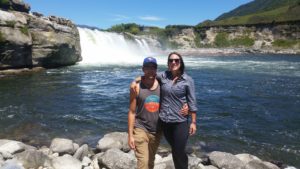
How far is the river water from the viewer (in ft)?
52.8

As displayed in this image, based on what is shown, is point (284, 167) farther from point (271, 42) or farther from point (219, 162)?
point (271, 42)

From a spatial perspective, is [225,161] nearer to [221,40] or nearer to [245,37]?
[245,37]

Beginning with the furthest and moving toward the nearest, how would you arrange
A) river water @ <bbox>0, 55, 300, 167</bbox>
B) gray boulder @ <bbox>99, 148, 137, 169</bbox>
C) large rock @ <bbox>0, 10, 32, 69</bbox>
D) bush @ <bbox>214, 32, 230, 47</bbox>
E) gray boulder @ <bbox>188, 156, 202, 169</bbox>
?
bush @ <bbox>214, 32, 230, 47</bbox> → large rock @ <bbox>0, 10, 32, 69</bbox> → river water @ <bbox>0, 55, 300, 167</bbox> → gray boulder @ <bbox>188, 156, 202, 169</bbox> → gray boulder @ <bbox>99, 148, 137, 169</bbox>

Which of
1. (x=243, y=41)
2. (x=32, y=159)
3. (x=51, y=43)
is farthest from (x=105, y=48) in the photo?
(x=243, y=41)

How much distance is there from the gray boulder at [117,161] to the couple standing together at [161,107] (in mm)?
3415

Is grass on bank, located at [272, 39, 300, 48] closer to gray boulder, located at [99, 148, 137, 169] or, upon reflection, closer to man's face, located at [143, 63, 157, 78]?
gray boulder, located at [99, 148, 137, 169]

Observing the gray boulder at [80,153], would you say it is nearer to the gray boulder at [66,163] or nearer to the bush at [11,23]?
the gray boulder at [66,163]

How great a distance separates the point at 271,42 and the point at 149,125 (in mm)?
153947

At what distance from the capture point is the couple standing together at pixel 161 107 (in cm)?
745

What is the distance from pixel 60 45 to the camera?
45.9 m

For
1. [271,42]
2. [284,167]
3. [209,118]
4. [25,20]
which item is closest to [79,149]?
[284,167]

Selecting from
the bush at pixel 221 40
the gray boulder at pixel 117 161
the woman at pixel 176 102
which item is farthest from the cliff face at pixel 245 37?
the woman at pixel 176 102

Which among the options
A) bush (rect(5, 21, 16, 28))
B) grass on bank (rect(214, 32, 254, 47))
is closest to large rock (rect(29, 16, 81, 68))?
bush (rect(5, 21, 16, 28))

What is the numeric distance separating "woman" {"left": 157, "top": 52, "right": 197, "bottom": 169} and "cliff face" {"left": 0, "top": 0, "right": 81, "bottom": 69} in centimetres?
3270
